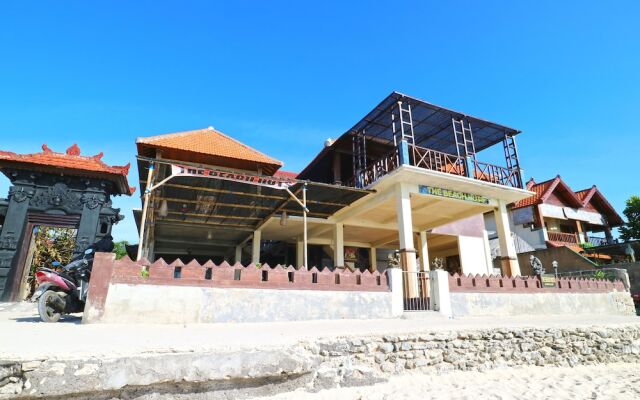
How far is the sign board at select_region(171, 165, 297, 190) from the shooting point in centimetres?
834

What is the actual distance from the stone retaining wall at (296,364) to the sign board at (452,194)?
16.4ft

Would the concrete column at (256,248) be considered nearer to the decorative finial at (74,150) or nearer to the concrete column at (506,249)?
the decorative finial at (74,150)

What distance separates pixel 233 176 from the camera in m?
8.95

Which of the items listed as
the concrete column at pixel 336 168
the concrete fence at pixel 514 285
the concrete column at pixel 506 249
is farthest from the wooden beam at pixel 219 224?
the concrete column at pixel 506 249

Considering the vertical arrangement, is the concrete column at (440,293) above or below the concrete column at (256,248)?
below

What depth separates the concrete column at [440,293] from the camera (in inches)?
355

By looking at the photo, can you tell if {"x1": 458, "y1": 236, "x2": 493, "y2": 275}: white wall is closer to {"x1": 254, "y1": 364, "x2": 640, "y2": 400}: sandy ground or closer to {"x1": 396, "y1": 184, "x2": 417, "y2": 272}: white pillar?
{"x1": 396, "y1": 184, "x2": 417, "y2": 272}: white pillar

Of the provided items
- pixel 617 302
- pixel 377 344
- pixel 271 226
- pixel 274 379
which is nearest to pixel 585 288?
pixel 617 302

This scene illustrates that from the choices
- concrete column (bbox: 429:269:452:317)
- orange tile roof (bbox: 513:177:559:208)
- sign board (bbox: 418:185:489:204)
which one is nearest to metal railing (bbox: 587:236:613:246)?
orange tile roof (bbox: 513:177:559:208)

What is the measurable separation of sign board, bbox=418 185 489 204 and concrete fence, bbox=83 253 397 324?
399 centimetres

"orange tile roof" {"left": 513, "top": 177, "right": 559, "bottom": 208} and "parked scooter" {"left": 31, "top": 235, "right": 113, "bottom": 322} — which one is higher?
"orange tile roof" {"left": 513, "top": 177, "right": 559, "bottom": 208}

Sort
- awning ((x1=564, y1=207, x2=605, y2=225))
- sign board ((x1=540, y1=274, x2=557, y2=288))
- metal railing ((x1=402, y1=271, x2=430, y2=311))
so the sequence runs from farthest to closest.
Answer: awning ((x1=564, y1=207, x2=605, y2=225))
sign board ((x1=540, y1=274, x2=557, y2=288))
metal railing ((x1=402, y1=271, x2=430, y2=311))

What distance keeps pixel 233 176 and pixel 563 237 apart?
2516cm

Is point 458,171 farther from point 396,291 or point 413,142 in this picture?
point 396,291
